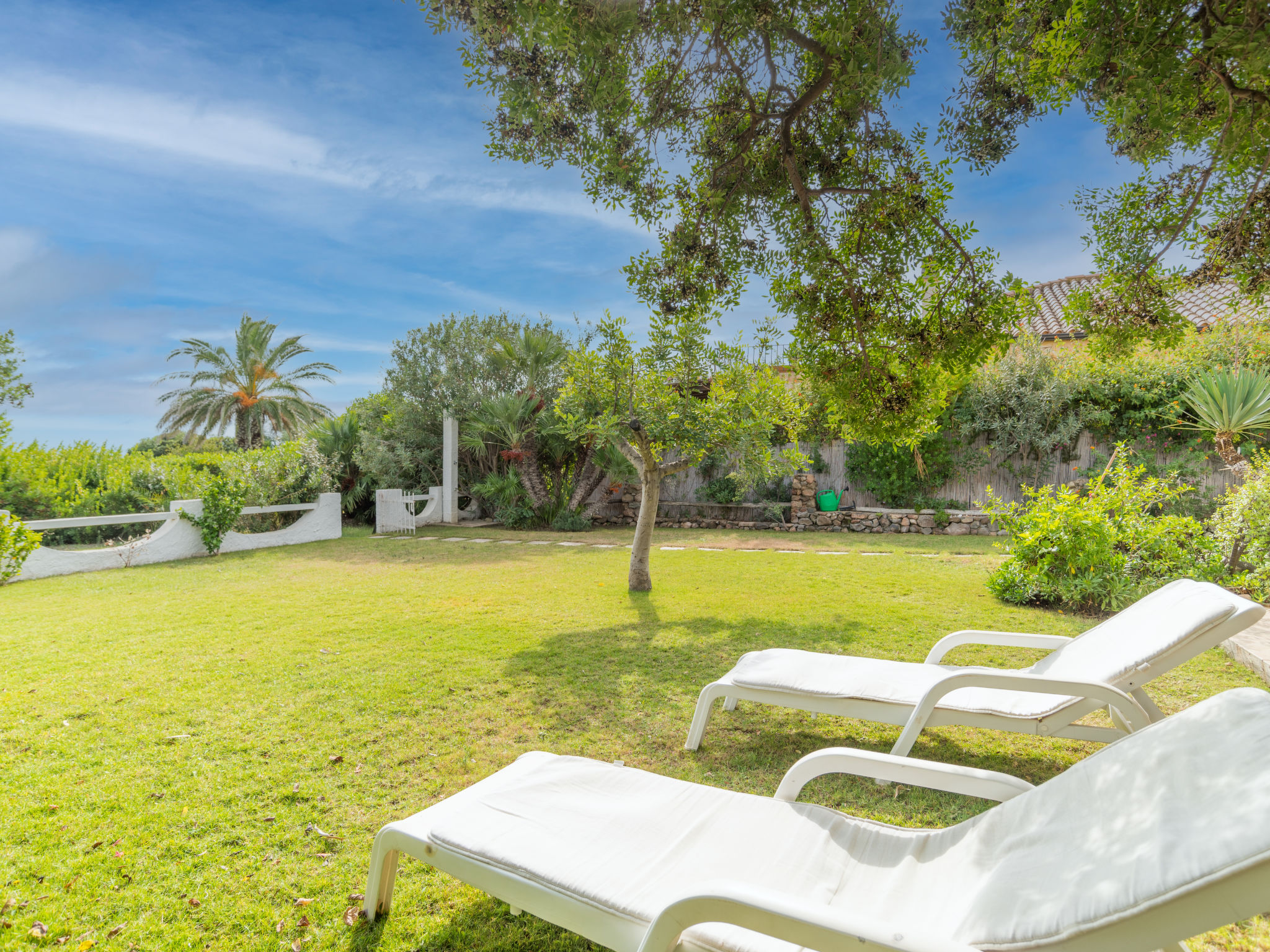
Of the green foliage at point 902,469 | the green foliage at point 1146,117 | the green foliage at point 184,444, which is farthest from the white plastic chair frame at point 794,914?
the green foliage at point 184,444

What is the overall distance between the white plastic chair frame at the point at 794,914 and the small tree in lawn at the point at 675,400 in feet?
17.1

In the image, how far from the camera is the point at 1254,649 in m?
4.68

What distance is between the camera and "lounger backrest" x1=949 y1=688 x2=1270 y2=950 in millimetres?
1164

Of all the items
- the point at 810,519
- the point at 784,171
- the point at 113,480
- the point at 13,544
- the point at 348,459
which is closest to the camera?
the point at 784,171

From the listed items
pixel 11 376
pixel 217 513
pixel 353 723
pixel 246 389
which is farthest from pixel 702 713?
pixel 246 389

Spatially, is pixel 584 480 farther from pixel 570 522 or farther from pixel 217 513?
pixel 217 513

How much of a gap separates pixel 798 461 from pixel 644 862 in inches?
240

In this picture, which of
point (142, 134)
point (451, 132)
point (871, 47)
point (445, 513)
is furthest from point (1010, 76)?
point (445, 513)

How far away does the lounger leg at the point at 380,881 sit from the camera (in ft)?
7.04

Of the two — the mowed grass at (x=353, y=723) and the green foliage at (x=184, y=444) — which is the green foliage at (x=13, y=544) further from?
the green foliage at (x=184, y=444)

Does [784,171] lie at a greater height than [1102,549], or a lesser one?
greater

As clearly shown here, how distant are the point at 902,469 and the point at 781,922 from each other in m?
14.7

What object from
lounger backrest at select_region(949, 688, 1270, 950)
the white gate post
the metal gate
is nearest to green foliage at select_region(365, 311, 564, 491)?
the white gate post

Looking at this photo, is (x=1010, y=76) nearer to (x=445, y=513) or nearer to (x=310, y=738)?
(x=310, y=738)
